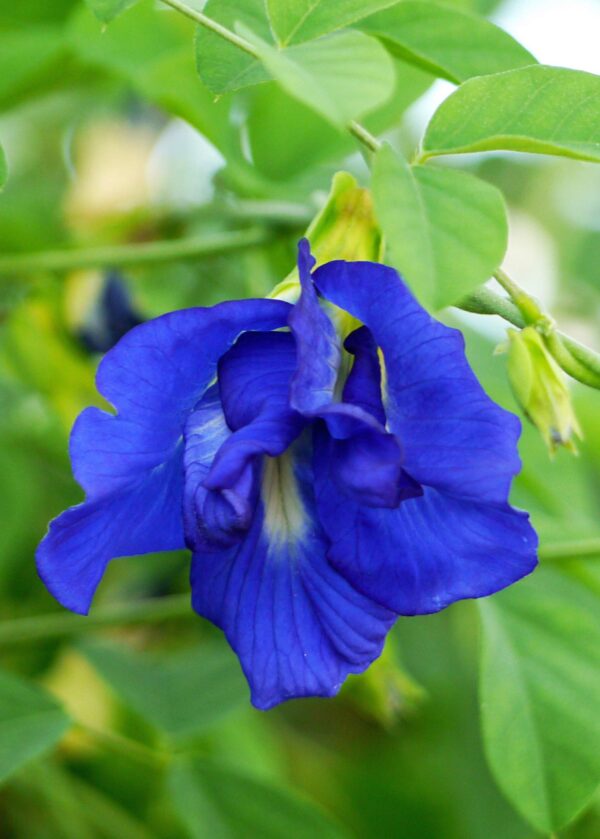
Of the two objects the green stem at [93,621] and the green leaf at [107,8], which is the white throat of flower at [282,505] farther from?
the green stem at [93,621]

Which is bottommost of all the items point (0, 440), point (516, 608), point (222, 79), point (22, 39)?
point (0, 440)

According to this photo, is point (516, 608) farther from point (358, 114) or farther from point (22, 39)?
point (22, 39)

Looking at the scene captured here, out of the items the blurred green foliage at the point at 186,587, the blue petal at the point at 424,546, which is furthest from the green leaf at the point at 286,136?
the blue petal at the point at 424,546

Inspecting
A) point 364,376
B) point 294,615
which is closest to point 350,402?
point 364,376

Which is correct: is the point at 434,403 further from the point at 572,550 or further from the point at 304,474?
the point at 572,550

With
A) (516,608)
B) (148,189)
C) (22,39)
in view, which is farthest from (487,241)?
(148,189)
